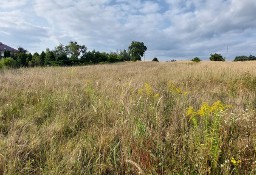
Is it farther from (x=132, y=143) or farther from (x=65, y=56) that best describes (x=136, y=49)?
(x=132, y=143)

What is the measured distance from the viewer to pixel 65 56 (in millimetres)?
47000

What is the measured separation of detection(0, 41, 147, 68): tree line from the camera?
33469mm

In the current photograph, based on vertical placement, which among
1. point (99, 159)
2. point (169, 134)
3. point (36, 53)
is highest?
point (36, 53)

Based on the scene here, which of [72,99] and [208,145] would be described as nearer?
[208,145]

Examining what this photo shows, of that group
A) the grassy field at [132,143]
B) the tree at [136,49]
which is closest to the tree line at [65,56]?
the tree at [136,49]

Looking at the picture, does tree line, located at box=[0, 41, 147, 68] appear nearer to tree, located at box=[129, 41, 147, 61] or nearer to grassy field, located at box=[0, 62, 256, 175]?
tree, located at box=[129, 41, 147, 61]

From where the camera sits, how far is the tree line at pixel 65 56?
110 feet

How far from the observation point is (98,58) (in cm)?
5581

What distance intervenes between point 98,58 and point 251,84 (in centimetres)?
4993

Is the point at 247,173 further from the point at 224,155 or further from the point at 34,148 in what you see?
the point at 34,148

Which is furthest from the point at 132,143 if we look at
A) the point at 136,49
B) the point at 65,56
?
the point at 136,49

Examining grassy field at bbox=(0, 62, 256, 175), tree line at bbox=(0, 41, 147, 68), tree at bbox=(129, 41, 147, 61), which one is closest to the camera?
grassy field at bbox=(0, 62, 256, 175)

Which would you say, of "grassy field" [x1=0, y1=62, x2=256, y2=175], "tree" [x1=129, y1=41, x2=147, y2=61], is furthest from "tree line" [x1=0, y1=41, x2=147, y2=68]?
"grassy field" [x1=0, y1=62, x2=256, y2=175]

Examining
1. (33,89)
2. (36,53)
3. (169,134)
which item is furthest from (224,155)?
(36,53)
